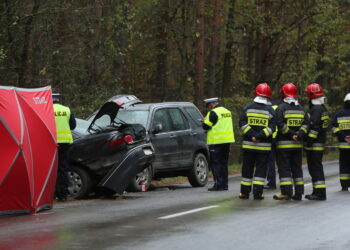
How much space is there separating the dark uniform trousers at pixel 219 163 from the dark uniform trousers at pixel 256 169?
214 centimetres

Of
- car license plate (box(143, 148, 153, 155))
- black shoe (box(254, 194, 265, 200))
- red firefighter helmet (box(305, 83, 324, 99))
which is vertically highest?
red firefighter helmet (box(305, 83, 324, 99))

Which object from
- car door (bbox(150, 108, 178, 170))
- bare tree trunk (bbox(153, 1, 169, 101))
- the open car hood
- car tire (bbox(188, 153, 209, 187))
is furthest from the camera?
bare tree trunk (bbox(153, 1, 169, 101))

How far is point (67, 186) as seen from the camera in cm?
1507

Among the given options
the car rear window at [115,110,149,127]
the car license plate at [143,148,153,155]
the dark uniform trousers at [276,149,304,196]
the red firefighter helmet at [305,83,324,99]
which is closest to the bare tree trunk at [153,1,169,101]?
the car rear window at [115,110,149,127]

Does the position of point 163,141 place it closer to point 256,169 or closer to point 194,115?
point 194,115

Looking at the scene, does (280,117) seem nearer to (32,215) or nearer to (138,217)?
(138,217)

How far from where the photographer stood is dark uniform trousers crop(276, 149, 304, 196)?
46.7 feet

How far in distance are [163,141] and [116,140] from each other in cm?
257

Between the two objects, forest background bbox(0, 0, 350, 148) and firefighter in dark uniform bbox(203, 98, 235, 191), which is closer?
firefighter in dark uniform bbox(203, 98, 235, 191)

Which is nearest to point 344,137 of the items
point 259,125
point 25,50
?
point 259,125

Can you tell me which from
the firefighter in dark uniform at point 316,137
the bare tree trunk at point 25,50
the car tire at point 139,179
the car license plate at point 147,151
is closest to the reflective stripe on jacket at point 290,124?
the firefighter in dark uniform at point 316,137

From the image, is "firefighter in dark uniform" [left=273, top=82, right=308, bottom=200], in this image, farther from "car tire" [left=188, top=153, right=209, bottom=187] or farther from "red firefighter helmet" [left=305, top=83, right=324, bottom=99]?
"car tire" [left=188, top=153, right=209, bottom=187]

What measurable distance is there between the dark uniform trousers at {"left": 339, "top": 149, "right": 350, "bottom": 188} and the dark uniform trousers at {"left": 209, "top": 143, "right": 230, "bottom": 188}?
2246 mm

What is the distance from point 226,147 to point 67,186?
339 cm
